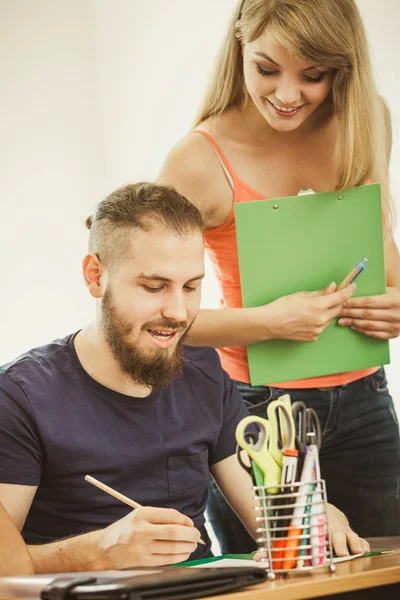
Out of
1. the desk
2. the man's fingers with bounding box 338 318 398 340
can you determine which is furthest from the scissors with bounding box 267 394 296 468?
the man's fingers with bounding box 338 318 398 340

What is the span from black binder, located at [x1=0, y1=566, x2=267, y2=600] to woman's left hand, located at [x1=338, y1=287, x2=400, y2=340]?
83cm

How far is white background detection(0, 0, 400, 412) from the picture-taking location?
9.14 ft

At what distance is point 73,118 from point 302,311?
1691mm

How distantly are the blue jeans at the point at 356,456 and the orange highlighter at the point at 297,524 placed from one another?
2.14 feet

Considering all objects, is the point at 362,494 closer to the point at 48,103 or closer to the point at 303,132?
the point at 303,132

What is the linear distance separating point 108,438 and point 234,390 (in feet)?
1.02

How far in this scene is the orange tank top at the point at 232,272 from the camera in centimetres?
162

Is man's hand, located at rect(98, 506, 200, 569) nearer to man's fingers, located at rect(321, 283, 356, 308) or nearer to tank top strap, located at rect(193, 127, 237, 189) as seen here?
man's fingers, located at rect(321, 283, 356, 308)

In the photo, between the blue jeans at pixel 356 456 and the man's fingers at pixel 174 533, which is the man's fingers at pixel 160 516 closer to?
the man's fingers at pixel 174 533

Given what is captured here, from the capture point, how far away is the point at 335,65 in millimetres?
1514

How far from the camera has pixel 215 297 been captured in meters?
2.84

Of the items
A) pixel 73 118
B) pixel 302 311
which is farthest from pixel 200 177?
pixel 73 118

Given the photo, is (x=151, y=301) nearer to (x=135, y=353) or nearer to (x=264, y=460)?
(x=135, y=353)

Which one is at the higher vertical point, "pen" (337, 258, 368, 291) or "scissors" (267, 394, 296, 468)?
"pen" (337, 258, 368, 291)
